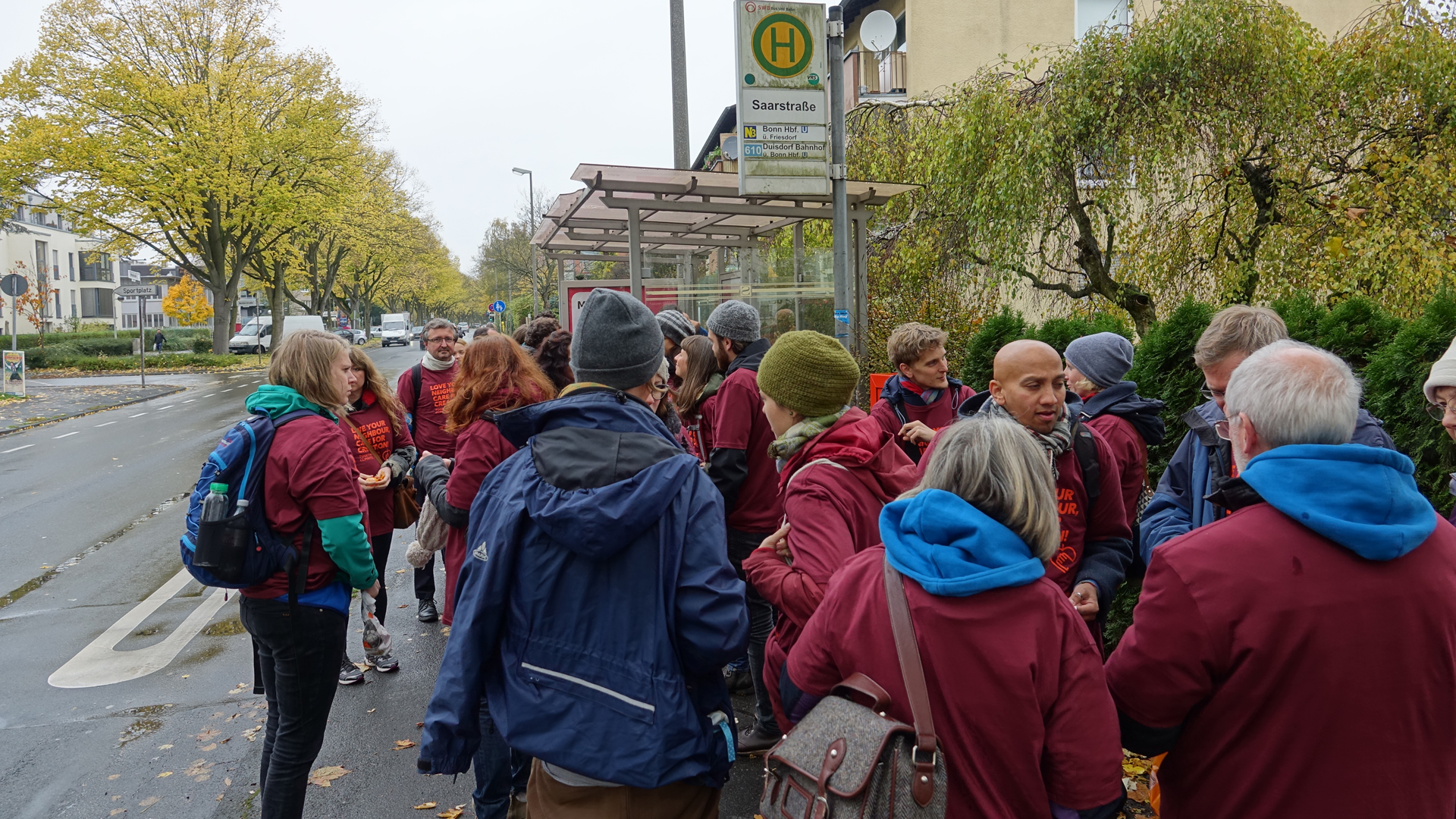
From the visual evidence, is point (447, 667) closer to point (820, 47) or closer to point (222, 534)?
point (222, 534)

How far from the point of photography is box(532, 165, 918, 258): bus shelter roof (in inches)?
372

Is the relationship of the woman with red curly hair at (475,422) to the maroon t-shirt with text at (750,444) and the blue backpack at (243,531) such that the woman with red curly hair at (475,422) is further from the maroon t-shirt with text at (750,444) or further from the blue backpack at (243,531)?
the maroon t-shirt with text at (750,444)

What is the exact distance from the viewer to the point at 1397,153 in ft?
25.0

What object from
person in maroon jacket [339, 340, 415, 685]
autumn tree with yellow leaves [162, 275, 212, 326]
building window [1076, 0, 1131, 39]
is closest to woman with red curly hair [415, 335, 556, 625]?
person in maroon jacket [339, 340, 415, 685]

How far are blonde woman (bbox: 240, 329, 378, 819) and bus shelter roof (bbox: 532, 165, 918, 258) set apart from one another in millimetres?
6018

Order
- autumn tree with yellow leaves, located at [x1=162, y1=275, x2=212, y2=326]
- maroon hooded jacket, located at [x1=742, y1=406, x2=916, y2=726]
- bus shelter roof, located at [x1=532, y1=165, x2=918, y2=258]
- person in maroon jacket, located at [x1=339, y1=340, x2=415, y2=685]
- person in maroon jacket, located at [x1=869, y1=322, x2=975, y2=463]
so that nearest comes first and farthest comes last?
maroon hooded jacket, located at [x1=742, y1=406, x2=916, y2=726] < person in maroon jacket, located at [x1=869, y1=322, x2=975, y2=463] < person in maroon jacket, located at [x1=339, y1=340, x2=415, y2=685] < bus shelter roof, located at [x1=532, y1=165, x2=918, y2=258] < autumn tree with yellow leaves, located at [x1=162, y1=275, x2=212, y2=326]

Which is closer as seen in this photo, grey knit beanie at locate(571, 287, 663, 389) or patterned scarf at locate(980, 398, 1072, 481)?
grey knit beanie at locate(571, 287, 663, 389)

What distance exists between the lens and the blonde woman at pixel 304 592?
10.3ft

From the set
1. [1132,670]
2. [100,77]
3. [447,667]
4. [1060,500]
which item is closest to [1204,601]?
[1132,670]

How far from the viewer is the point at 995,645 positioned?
168 cm

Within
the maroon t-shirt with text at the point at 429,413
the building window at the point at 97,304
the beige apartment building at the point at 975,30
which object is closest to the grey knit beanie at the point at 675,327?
the maroon t-shirt with text at the point at 429,413

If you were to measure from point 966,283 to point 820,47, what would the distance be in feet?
13.6

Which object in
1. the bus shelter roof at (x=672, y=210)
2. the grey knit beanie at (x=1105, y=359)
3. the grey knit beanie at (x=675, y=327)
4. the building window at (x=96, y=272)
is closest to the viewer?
the grey knit beanie at (x=1105, y=359)

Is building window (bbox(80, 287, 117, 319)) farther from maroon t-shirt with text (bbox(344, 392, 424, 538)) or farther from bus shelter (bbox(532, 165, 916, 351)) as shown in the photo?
maroon t-shirt with text (bbox(344, 392, 424, 538))
